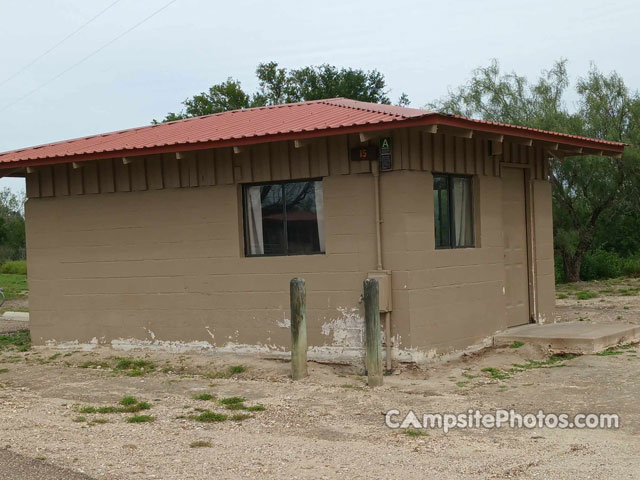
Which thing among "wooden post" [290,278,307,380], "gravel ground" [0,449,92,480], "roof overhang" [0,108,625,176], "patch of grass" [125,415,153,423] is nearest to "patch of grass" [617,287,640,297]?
"roof overhang" [0,108,625,176]

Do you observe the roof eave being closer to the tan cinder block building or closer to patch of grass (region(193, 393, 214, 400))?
the tan cinder block building

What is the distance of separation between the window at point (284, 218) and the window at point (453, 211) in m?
1.54

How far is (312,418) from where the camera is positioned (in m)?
7.84

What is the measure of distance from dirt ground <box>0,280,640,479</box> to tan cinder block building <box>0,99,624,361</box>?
56 centimetres

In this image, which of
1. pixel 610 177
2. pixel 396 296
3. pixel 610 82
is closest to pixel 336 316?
pixel 396 296

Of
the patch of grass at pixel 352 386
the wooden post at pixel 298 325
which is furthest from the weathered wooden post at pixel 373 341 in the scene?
the wooden post at pixel 298 325

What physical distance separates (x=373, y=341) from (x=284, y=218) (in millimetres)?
2489

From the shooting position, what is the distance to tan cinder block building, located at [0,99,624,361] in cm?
1019

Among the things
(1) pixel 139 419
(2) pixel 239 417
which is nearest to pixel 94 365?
(1) pixel 139 419

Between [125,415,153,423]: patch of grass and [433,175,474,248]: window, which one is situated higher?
[433,175,474,248]: window

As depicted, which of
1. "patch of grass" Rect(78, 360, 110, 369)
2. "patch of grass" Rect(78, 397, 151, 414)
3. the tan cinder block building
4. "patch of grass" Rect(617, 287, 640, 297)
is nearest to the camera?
"patch of grass" Rect(78, 397, 151, 414)

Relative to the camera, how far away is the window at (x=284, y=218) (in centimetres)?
1071

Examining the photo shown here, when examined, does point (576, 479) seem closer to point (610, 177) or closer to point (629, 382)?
point (629, 382)

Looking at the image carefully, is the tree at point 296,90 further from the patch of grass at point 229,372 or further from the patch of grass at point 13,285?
the patch of grass at point 229,372
